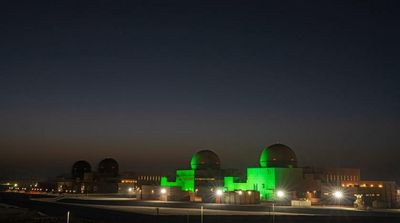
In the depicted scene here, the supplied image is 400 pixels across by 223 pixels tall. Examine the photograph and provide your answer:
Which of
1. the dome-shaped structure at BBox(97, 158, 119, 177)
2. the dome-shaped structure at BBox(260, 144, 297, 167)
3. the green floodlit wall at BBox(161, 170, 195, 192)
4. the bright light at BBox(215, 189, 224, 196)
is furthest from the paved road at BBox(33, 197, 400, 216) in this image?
the dome-shaped structure at BBox(97, 158, 119, 177)

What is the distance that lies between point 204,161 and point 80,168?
5146cm

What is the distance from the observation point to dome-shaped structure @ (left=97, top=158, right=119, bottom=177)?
107 metres

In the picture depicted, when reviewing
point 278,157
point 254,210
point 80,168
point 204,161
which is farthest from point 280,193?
point 80,168

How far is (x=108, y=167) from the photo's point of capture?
107125mm

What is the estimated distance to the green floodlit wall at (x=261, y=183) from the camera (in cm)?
5991

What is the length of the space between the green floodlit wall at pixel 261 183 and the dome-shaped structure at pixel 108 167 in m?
50.1

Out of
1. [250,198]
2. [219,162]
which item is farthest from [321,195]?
[219,162]

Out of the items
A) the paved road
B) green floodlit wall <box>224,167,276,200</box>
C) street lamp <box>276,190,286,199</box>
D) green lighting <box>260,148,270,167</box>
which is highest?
green lighting <box>260,148,270,167</box>

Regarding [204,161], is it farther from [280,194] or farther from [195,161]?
[280,194]

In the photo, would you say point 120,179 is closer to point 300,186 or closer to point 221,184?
point 221,184

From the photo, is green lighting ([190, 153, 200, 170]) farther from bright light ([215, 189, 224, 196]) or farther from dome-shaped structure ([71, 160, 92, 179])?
dome-shaped structure ([71, 160, 92, 179])

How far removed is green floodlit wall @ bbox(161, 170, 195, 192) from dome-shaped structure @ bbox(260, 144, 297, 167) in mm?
12200

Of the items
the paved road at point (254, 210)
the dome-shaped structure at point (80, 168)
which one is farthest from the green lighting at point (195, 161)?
the dome-shaped structure at point (80, 168)

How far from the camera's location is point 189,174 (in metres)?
71.1
